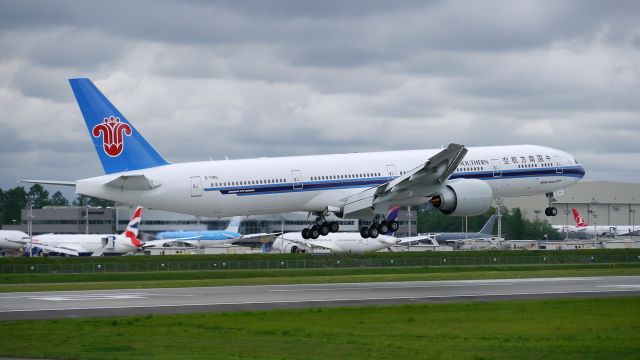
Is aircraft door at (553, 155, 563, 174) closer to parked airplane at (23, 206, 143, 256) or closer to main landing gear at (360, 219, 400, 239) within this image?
main landing gear at (360, 219, 400, 239)

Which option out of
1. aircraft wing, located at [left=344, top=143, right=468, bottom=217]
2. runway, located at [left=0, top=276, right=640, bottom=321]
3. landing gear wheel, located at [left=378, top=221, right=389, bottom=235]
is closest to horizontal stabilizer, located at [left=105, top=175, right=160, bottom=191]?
runway, located at [left=0, top=276, right=640, bottom=321]

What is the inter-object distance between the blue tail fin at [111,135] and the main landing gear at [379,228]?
13.1 meters

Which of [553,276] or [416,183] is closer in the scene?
[416,183]

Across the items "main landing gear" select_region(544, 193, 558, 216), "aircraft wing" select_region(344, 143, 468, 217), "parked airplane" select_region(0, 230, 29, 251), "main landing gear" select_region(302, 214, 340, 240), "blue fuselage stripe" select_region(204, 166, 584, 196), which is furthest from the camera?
"parked airplane" select_region(0, 230, 29, 251)

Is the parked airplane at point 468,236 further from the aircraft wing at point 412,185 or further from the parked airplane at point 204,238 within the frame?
the aircraft wing at point 412,185

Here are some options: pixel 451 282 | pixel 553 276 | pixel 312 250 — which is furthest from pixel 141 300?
pixel 312 250

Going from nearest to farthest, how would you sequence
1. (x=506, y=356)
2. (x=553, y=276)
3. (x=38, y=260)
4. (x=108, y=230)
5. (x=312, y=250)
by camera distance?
(x=506, y=356) < (x=553, y=276) < (x=38, y=260) < (x=312, y=250) < (x=108, y=230)

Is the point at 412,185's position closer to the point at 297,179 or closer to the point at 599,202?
the point at 297,179

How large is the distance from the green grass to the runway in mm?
3521

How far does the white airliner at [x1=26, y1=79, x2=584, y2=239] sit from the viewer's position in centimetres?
5838

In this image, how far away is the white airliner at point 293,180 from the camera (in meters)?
58.4

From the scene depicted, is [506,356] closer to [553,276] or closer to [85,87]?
[85,87]

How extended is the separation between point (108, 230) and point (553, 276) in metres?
121

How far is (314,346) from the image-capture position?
3152 centimetres
